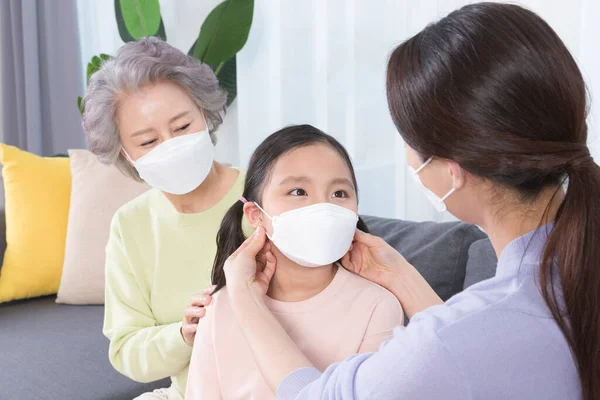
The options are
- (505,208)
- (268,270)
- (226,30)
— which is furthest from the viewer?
(226,30)

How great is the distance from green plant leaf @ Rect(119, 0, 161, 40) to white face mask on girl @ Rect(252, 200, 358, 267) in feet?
6.10

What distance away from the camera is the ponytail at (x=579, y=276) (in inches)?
33.2

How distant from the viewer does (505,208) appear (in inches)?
37.1

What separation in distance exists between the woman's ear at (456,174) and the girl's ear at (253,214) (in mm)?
491

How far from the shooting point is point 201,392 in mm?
1266

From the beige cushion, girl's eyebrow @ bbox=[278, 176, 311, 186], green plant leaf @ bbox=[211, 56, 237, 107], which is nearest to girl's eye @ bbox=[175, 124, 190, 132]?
girl's eyebrow @ bbox=[278, 176, 311, 186]

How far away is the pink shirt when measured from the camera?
1249 mm

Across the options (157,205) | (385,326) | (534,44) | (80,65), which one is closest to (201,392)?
(385,326)

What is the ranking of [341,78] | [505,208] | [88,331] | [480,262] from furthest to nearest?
[341,78]
[88,331]
[480,262]
[505,208]

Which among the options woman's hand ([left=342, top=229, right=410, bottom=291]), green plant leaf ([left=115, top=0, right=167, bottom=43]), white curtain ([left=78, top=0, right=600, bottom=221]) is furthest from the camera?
green plant leaf ([left=115, top=0, right=167, bottom=43])

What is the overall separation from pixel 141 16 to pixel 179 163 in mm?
1564

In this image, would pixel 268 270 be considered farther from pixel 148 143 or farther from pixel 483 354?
pixel 483 354

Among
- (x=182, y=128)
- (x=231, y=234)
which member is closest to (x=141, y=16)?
(x=182, y=128)

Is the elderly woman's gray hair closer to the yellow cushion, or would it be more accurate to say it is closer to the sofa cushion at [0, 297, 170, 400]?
the sofa cushion at [0, 297, 170, 400]
